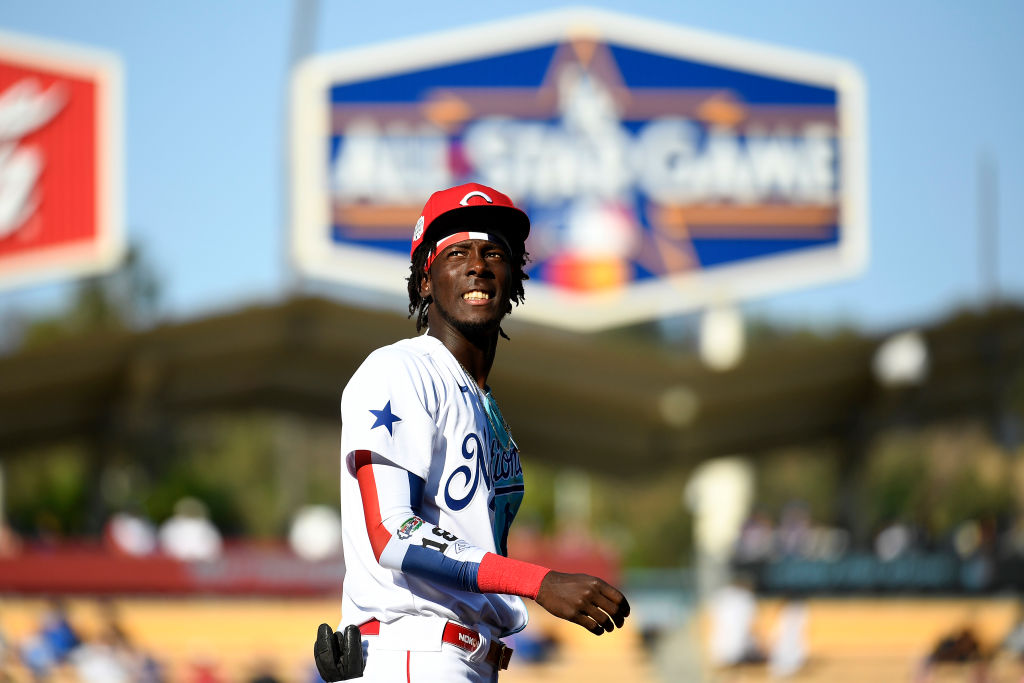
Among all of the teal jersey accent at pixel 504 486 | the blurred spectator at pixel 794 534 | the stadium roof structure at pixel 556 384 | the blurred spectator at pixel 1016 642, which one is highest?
the teal jersey accent at pixel 504 486

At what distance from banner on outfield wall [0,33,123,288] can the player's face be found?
25.0 metres

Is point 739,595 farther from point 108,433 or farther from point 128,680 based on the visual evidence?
point 108,433

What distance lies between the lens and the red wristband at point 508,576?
292 cm

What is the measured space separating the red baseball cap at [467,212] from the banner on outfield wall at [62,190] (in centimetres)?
2495

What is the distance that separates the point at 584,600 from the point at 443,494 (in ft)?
1.68

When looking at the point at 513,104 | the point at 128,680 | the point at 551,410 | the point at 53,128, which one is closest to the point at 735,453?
the point at 551,410

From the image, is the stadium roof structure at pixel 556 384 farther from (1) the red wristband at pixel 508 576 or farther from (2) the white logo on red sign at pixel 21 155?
(1) the red wristband at pixel 508 576

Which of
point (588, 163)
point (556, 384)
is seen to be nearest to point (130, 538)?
point (556, 384)

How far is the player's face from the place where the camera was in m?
3.39

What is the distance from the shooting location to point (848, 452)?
971 inches

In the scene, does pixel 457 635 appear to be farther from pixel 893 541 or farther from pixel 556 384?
pixel 556 384

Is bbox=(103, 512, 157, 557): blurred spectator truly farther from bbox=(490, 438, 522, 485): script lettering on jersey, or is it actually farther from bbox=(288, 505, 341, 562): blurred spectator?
bbox=(490, 438, 522, 485): script lettering on jersey

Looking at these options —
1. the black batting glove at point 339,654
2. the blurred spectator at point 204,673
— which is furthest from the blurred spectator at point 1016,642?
the black batting glove at point 339,654

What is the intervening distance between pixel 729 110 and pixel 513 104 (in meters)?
4.55
